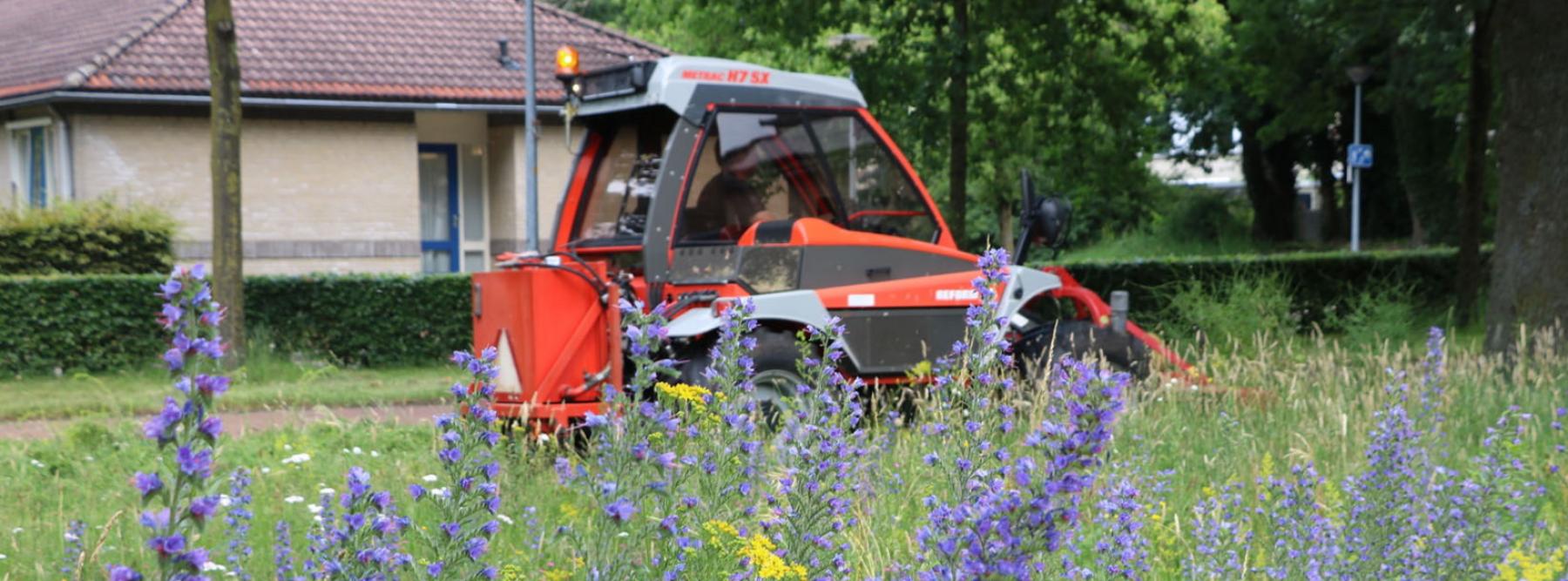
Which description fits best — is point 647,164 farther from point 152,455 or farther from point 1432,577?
point 1432,577

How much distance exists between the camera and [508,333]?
851cm

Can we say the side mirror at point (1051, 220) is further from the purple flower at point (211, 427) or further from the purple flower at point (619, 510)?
the purple flower at point (211, 427)

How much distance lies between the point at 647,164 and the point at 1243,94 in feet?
100

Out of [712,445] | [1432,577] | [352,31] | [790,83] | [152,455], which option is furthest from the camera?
[352,31]

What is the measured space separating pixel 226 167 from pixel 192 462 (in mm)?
12945

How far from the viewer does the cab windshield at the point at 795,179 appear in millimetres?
8906

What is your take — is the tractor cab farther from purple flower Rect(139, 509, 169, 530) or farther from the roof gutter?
the roof gutter

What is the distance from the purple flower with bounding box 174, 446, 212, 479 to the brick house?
58.2ft

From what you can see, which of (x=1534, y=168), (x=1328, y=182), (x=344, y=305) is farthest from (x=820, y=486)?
(x=1328, y=182)

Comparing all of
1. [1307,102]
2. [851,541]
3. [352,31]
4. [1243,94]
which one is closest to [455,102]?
[352,31]

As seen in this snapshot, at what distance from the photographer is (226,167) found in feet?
46.4

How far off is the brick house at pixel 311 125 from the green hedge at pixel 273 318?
3133 millimetres

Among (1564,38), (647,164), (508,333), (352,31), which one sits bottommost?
(508,333)

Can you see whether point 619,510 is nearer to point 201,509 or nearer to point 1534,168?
point 201,509
